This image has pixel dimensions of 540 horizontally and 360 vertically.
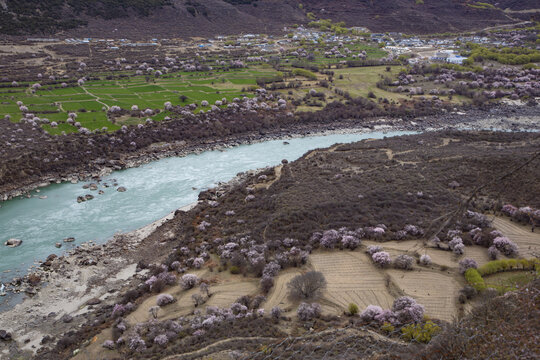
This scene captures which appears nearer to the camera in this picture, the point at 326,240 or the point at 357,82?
the point at 326,240

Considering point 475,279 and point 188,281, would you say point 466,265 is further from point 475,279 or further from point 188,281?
point 188,281

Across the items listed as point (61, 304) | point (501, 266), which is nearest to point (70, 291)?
point (61, 304)

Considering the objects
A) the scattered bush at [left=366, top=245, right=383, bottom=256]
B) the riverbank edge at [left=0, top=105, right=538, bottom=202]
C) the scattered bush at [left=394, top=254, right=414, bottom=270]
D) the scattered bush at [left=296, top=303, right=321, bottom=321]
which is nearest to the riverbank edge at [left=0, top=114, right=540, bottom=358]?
the riverbank edge at [left=0, top=105, right=538, bottom=202]

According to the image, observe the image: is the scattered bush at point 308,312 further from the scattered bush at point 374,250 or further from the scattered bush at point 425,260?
the scattered bush at point 425,260

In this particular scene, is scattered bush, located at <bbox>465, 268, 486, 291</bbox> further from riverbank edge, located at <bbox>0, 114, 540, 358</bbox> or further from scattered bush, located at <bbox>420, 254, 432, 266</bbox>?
riverbank edge, located at <bbox>0, 114, 540, 358</bbox>

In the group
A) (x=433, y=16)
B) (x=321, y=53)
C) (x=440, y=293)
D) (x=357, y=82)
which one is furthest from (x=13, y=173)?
(x=433, y=16)

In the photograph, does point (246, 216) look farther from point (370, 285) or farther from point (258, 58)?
point (258, 58)
